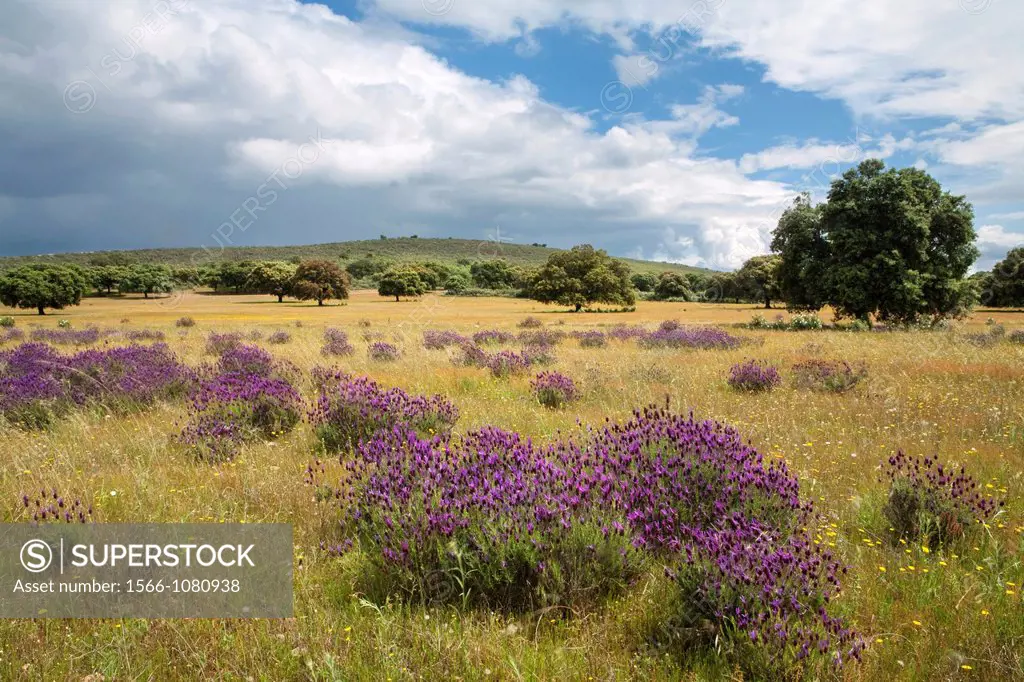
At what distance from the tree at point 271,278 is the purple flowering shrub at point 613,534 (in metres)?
87.9

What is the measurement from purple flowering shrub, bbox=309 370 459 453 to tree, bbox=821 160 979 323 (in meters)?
31.4

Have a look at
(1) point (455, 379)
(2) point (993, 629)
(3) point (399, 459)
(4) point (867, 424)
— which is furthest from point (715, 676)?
(1) point (455, 379)

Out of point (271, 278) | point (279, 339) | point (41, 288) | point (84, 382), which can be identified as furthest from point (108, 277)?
point (84, 382)

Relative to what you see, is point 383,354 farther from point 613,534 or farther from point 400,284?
point 400,284

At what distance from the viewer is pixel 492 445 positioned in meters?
4.35

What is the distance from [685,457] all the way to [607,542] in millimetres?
1202

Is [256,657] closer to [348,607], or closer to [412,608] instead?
[348,607]

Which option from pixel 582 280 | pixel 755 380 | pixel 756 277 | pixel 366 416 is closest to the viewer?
pixel 366 416

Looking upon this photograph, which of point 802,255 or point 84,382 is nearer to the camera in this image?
point 84,382

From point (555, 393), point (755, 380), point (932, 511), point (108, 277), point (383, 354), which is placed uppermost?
point (108, 277)

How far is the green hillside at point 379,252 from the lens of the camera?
142250 mm

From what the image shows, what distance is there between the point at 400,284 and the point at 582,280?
108 feet

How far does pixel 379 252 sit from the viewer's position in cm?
16388

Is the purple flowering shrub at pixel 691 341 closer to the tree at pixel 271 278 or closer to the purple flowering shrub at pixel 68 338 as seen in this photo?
the purple flowering shrub at pixel 68 338
